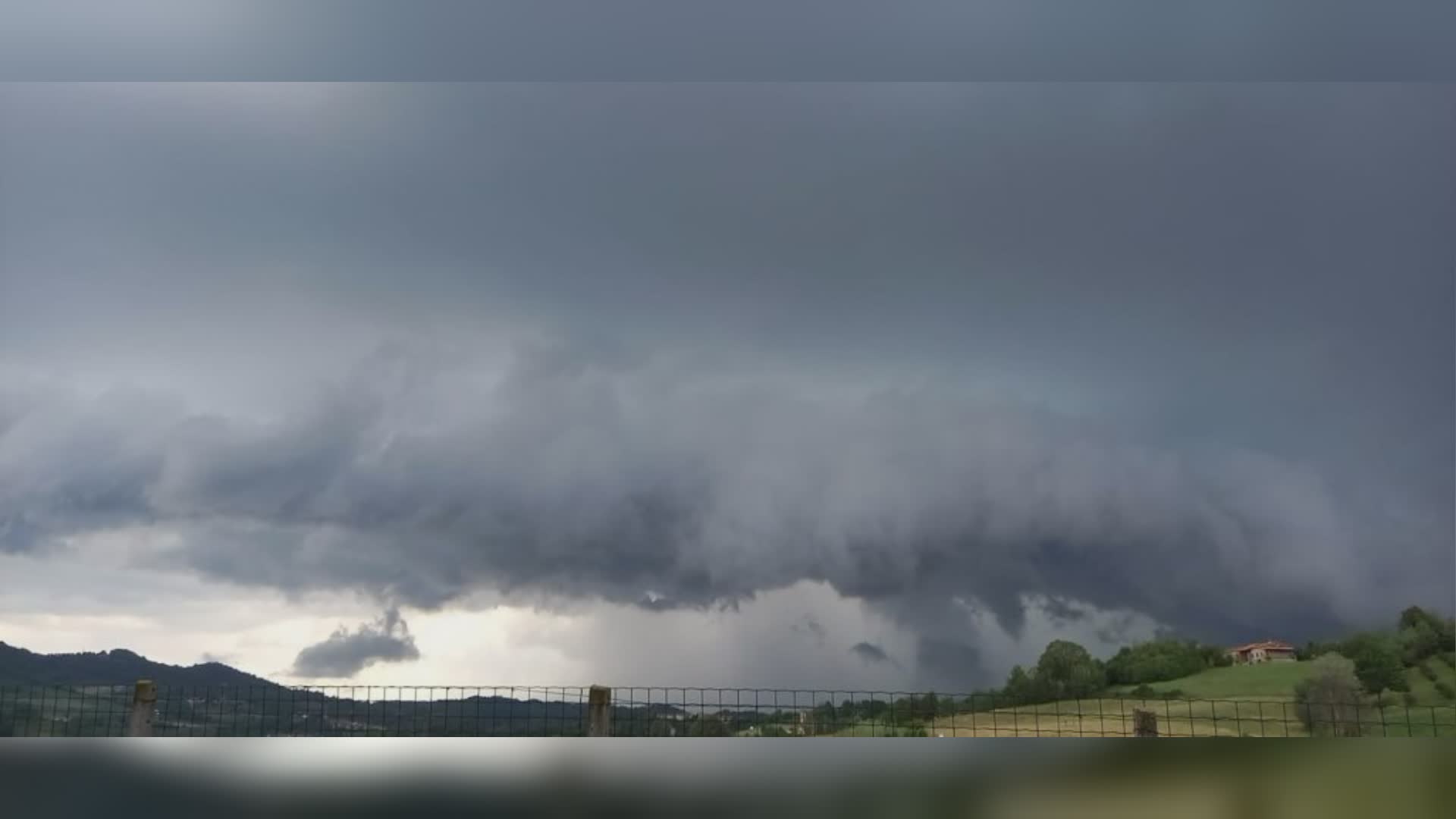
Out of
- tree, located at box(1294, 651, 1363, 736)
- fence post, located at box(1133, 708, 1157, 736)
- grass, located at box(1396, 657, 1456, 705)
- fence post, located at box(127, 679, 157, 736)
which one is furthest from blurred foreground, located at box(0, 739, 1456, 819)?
grass, located at box(1396, 657, 1456, 705)

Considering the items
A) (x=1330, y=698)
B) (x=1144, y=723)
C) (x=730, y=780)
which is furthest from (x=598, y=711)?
(x=1330, y=698)

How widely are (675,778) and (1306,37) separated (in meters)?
9.41

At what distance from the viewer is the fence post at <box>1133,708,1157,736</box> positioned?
1836 cm

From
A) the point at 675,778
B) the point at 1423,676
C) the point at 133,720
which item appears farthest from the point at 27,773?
the point at 1423,676

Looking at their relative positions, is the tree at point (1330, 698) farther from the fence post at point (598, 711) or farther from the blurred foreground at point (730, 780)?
the fence post at point (598, 711)

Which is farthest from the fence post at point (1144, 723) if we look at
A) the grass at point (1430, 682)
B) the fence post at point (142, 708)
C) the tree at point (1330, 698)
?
the fence post at point (142, 708)

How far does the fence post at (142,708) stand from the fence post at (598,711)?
654cm

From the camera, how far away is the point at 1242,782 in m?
10.1

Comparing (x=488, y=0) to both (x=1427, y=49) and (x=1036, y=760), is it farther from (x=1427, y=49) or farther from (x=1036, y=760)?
(x=1036, y=760)

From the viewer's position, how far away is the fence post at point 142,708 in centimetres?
1469

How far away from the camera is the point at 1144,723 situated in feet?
62.5

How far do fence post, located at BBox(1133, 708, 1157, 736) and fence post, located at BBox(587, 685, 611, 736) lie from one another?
951 centimetres

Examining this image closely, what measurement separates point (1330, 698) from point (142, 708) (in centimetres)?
2484

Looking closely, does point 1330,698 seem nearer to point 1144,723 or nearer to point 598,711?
point 1144,723
